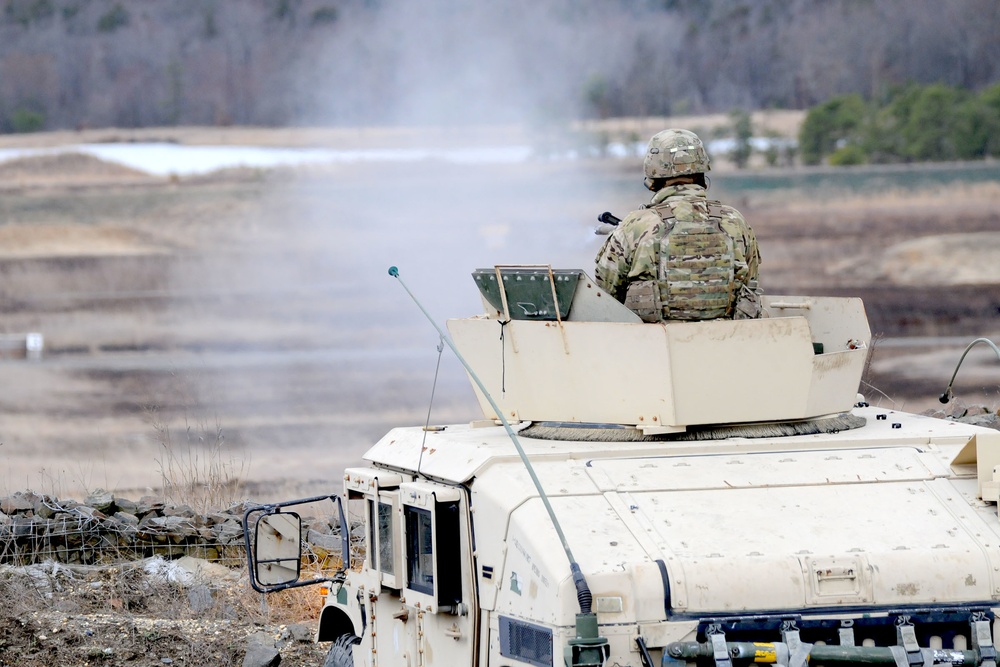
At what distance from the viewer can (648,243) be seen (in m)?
8.11

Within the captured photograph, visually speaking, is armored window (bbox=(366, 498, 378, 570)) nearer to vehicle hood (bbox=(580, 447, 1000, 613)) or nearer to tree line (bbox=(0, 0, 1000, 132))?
vehicle hood (bbox=(580, 447, 1000, 613))

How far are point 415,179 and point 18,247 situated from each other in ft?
23.8

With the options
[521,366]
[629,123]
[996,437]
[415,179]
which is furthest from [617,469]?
[629,123]

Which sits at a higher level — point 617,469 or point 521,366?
point 521,366

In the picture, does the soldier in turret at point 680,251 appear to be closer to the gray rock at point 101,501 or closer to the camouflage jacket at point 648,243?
the camouflage jacket at point 648,243

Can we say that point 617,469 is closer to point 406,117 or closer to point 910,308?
point 406,117

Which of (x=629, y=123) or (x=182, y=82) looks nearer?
(x=629, y=123)

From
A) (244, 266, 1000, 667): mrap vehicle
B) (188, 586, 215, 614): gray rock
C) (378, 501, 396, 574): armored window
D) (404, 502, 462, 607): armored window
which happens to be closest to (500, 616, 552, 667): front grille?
(244, 266, 1000, 667): mrap vehicle

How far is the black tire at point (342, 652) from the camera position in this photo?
8609 mm

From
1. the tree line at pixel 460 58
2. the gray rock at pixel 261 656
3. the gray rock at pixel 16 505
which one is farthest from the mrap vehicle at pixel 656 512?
the tree line at pixel 460 58

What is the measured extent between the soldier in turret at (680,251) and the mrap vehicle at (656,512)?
0.78 feet

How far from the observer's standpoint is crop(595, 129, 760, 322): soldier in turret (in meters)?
8.05

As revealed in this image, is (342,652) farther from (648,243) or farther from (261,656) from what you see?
(648,243)

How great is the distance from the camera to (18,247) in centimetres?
2811
